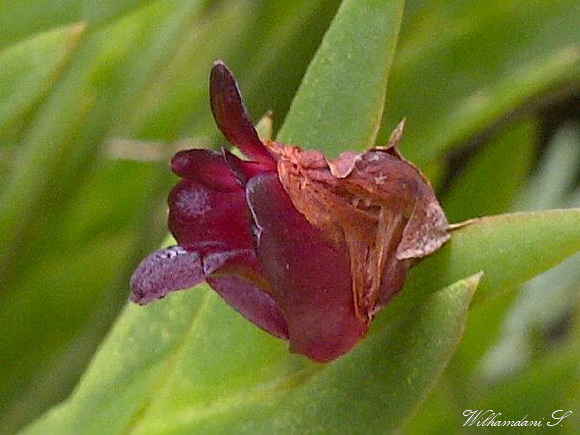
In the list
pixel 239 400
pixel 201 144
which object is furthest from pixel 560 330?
pixel 239 400

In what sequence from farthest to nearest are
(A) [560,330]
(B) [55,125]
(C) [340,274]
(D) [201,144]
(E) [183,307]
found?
(A) [560,330]
(D) [201,144]
(B) [55,125]
(E) [183,307]
(C) [340,274]

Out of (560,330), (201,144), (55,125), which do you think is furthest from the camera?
(560,330)

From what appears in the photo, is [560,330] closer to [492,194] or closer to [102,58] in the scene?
[492,194]

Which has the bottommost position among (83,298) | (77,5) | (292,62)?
(83,298)

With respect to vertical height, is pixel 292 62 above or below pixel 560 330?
above

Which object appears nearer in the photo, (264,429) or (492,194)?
(264,429)

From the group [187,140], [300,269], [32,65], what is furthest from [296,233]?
[187,140]

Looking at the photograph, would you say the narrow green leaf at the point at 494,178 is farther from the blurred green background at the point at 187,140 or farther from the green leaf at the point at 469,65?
the green leaf at the point at 469,65
